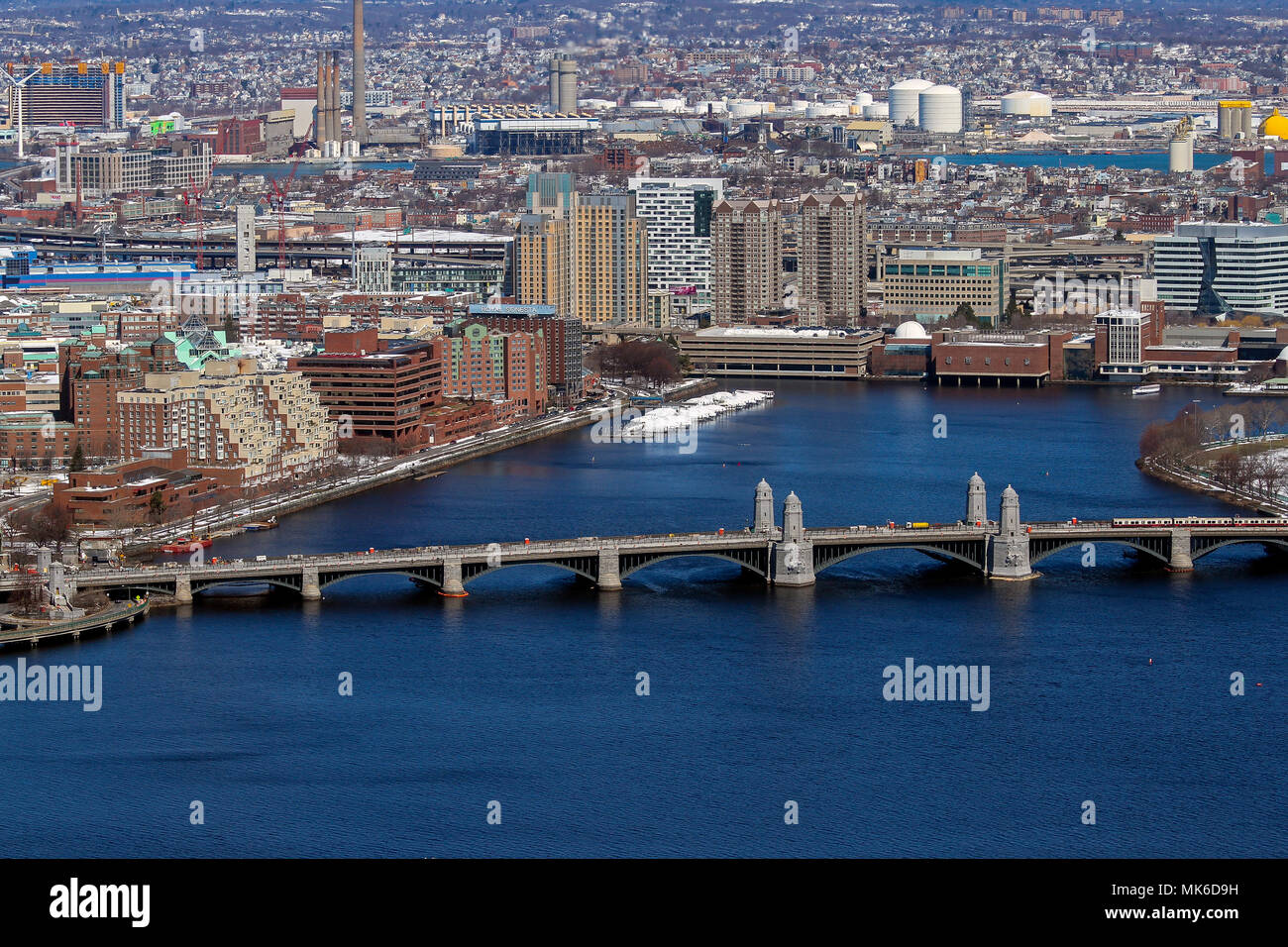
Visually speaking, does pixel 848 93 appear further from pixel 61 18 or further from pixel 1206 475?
pixel 1206 475

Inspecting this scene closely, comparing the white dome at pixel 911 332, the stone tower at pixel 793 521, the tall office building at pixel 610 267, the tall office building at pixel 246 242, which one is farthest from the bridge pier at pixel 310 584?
the tall office building at pixel 246 242

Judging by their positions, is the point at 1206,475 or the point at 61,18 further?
the point at 61,18

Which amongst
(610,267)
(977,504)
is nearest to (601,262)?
(610,267)

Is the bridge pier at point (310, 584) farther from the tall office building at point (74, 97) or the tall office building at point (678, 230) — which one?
the tall office building at point (74, 97)

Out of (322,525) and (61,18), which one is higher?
(61,18)

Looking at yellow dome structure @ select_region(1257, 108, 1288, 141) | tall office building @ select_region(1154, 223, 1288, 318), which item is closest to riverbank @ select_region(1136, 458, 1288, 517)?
tall office building @ select_region(1154, 223, 1288, 318)

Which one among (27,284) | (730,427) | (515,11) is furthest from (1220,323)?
(515,11)
